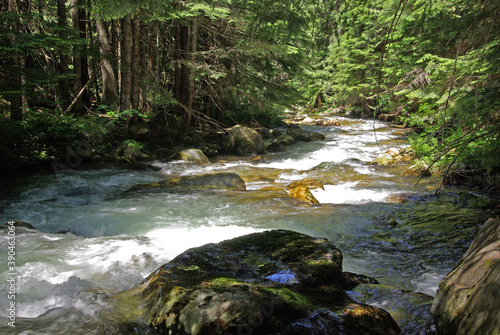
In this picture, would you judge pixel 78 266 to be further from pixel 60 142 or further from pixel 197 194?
pixel 60 142

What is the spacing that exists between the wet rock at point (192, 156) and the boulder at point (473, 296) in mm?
9897

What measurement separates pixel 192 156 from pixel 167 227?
6550 mm

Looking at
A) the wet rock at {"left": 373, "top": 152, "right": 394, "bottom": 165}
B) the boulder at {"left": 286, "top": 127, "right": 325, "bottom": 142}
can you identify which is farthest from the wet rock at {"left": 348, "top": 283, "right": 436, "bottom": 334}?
the boulder at {"left": 286, "top": 127, "right": 325, "bottom": 142}

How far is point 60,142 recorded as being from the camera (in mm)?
9469

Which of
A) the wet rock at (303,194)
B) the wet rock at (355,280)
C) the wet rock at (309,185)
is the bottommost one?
the wet rock at (309,185)

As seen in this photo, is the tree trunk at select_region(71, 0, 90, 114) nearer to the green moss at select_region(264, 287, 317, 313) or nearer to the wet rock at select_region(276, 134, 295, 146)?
the wet rock at select_region(276, 134, 295, 146)

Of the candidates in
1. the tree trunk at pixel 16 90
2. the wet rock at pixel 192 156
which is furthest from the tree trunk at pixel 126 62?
the tree trunk at pixel 16 90

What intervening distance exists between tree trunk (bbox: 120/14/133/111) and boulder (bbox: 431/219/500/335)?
11099mm

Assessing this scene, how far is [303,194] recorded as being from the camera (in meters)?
7.41

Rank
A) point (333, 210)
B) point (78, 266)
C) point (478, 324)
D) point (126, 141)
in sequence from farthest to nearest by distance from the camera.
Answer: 1. point (126, 141)
2. point (333, 210)
3. point (78, 266)
4. point (478, 324)

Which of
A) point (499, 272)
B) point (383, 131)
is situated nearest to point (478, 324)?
point (499, 272)

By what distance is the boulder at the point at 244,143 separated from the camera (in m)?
14.1

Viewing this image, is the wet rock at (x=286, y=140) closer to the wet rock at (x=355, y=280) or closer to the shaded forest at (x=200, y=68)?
the shaded forest at (x=200, y=68)

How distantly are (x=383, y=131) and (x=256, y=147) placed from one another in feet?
28.8
